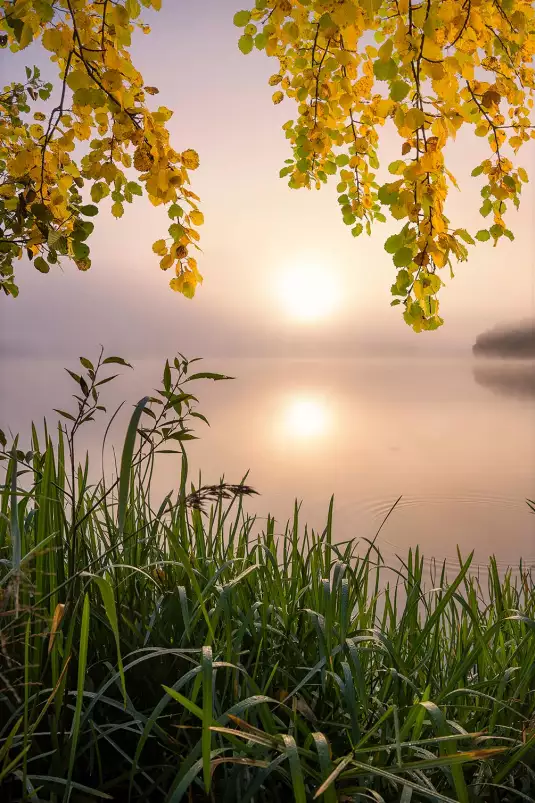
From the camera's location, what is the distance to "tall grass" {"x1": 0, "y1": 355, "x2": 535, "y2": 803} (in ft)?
2.55

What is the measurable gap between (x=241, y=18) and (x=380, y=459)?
4.42 meters

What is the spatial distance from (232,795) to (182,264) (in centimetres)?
112

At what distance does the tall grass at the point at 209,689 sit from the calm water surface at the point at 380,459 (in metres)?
0.34

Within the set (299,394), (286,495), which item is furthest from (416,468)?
(299,394)

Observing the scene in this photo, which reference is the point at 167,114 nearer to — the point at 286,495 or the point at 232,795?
the point at 232,795

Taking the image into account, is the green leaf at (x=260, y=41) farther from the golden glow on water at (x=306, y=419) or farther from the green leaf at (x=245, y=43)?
the golden glow on water at (x=306, y=419)

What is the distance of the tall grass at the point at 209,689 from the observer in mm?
778

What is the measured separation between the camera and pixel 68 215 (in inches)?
55.7

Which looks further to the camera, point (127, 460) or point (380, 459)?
point (380, 459)

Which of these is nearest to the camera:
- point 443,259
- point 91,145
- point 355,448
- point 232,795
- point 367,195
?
point 232,795

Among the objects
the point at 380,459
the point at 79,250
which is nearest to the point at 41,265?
the point at 79,250

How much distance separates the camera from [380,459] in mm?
5711

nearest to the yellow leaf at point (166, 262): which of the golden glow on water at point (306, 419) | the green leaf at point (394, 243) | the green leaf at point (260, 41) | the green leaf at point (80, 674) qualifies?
the green leaf at point (394, 243)

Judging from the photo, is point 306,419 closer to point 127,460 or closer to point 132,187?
point 132,187
